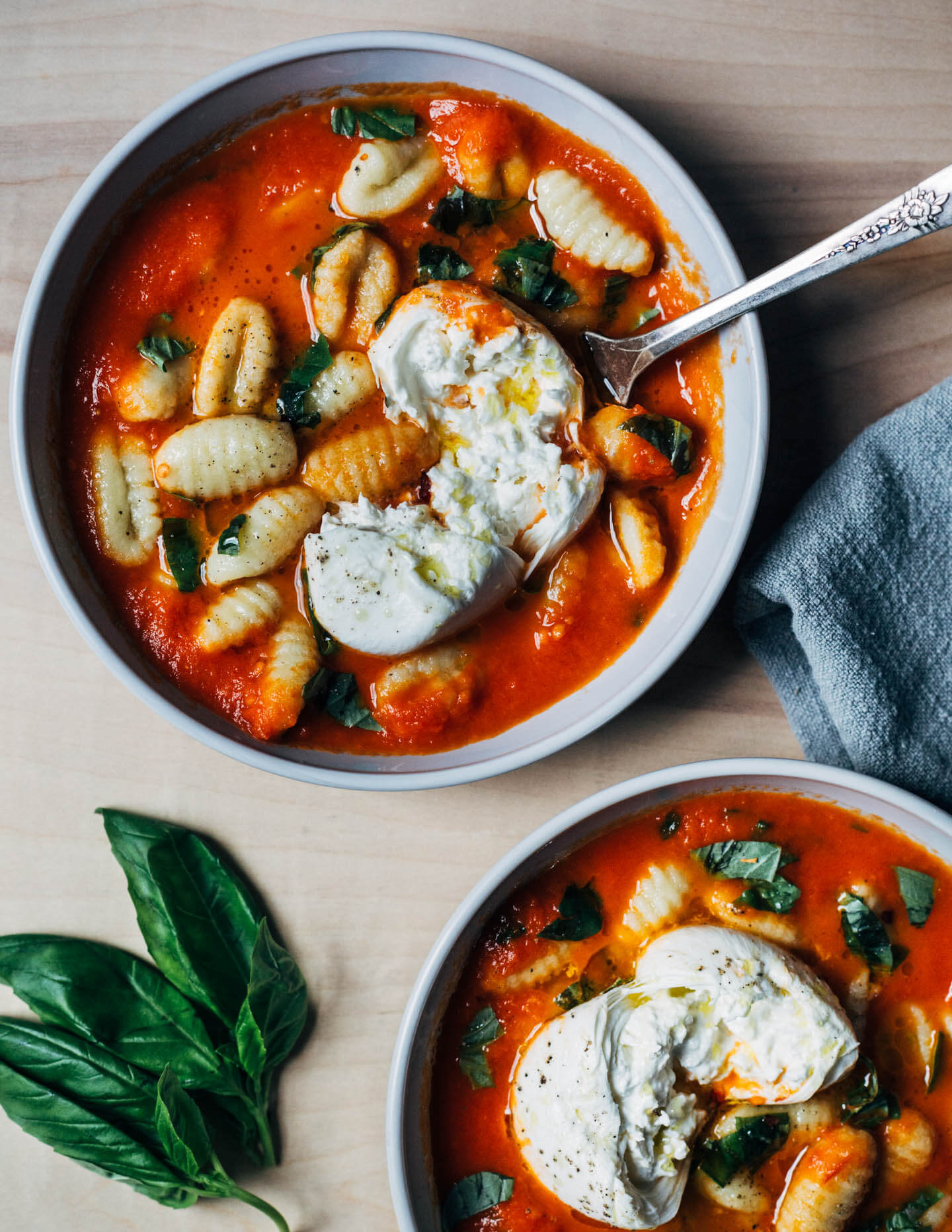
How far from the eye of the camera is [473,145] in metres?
1.96

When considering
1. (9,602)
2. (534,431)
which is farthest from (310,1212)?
(534,431)

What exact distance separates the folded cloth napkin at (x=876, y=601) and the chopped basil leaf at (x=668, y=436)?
0.85ft

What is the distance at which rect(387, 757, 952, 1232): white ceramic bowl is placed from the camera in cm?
186

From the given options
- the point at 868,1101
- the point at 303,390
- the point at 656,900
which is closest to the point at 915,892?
the point at 868,1101

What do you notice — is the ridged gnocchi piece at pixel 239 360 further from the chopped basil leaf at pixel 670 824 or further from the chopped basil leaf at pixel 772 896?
the chopped basil leaf at pixel 772 896

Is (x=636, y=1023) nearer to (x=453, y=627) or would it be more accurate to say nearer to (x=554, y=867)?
(x=554, y=867)

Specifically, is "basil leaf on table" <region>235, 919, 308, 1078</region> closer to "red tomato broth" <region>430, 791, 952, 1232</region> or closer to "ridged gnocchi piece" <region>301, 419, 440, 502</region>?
"red tomato broth" <region>430, 791, 952, 1232</region>

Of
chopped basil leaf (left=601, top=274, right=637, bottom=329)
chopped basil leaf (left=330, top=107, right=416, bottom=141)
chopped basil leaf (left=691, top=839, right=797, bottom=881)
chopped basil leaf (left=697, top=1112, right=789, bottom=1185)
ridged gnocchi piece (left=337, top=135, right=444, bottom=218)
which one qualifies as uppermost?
chopped basil leaf (left=330, top=107, right=416, bottom=141)

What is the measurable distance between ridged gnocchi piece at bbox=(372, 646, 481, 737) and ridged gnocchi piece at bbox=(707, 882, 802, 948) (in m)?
0.67

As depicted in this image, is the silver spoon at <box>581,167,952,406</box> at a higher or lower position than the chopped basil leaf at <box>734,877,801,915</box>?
higher

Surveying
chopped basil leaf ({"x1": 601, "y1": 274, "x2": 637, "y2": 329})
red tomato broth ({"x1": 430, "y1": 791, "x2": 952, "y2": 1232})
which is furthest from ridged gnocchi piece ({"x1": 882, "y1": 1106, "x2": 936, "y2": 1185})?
chopped basil leaf ({"x1": 601, "y1": 274, "x2": 637, "y2": 329})

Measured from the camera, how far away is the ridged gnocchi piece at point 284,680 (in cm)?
193

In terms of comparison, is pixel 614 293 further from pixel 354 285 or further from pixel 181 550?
pixel 181 550

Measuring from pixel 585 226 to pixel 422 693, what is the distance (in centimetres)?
101
